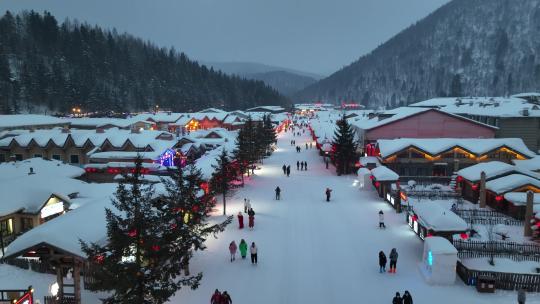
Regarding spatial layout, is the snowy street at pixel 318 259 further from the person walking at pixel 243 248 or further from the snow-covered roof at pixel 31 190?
the snow-covered roof at pixel 31 190

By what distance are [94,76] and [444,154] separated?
4867 inches

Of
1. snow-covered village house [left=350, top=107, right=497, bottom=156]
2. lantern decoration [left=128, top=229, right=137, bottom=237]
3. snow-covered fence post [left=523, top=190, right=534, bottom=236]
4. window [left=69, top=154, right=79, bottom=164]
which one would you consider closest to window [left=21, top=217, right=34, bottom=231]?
lantern decoration [left=128, top=229, right=137, bottom=237]

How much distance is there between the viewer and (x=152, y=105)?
143000 mm

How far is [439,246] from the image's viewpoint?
56.9 feet

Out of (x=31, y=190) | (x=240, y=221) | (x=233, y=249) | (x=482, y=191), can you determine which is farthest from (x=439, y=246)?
(x=31, y=190)

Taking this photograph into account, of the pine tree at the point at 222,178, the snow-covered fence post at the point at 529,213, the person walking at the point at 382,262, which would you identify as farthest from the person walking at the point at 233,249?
the snow-covered fence post at the point at 529,213

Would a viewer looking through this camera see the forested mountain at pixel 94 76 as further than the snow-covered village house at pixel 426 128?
Yes

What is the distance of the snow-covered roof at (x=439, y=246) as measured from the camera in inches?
668

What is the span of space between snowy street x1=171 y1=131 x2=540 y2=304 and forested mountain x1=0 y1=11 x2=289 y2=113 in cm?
8752

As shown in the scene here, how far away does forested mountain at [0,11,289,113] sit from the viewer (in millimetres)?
106625

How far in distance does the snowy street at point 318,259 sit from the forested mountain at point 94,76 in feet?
287

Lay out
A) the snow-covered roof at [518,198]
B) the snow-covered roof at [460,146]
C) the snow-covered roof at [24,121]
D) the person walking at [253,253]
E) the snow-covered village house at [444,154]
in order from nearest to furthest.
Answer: the person walking at [253,253] < the snow-covered roof at [518,198] < the snow-covered roof at [460,146] < the snow-covered village house at [444,154] < the snow-covered roof at [24,121]

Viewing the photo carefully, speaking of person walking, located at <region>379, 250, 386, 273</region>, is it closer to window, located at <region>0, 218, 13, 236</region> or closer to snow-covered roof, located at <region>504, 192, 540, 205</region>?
snow-covered roof, located at <region>504, 192, 540, 205</region>

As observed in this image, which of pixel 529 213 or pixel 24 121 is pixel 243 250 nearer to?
pixel 529 213
